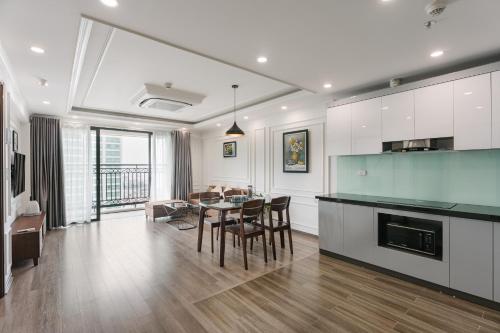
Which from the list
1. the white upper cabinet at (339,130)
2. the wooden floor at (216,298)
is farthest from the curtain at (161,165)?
the white upper cabinet at (339,130)

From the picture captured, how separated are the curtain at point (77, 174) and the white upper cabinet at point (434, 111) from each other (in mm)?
6700

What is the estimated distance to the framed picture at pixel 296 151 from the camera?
481cm

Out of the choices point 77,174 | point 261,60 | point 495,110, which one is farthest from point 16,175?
point 495,110

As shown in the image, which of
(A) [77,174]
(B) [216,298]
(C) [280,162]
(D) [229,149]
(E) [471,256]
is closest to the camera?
(E) [471,256]

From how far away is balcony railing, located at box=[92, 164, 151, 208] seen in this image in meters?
7.16

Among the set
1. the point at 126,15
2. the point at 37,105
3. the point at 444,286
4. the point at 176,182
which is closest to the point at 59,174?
the point at 37,105

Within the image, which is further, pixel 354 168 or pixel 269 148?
pixel 269 148

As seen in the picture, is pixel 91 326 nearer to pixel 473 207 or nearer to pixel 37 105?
pixel 473 207

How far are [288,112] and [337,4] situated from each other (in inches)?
134

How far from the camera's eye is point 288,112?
5156 mm

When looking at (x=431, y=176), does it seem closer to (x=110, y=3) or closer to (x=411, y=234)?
(x=411, y=234)

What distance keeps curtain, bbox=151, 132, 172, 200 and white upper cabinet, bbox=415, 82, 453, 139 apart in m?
6.23

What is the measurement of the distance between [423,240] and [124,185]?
7425 millimetres

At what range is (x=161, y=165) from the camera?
23.9ft
